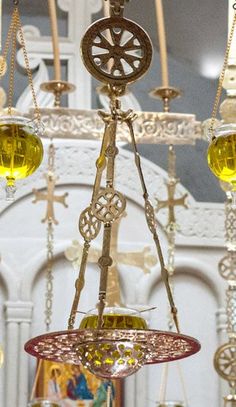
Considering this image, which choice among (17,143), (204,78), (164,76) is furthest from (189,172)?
(17,143)

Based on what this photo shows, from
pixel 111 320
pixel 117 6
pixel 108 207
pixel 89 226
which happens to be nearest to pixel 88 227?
pixel 89 226

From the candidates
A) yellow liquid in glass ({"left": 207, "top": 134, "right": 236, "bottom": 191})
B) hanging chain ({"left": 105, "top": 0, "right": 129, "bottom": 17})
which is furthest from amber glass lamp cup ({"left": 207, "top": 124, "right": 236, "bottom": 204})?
hanging chain ({"left": 105, "top": 0, "right": 129, "bottom": 17})

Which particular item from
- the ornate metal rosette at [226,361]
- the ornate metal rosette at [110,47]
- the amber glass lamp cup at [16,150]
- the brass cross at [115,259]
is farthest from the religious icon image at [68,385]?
the ornate metal rosette at [110,47]

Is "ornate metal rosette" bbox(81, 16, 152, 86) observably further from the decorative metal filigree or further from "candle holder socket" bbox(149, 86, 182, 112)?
the decorative metal filigree

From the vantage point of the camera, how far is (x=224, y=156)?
5453 millimetres

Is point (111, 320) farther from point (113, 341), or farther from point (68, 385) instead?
point (68, 385)

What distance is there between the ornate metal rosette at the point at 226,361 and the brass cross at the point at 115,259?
0.56 meters

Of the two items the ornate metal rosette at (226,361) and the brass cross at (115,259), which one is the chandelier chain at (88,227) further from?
the brass cross at (115,259)

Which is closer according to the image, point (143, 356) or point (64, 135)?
point (143, 356)

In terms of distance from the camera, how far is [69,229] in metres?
8.47

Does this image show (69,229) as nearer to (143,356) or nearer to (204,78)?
(204,78)

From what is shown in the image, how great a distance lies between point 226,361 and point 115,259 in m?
0.79

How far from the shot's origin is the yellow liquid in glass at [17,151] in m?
5.44

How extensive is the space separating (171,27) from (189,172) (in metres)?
0.86
